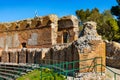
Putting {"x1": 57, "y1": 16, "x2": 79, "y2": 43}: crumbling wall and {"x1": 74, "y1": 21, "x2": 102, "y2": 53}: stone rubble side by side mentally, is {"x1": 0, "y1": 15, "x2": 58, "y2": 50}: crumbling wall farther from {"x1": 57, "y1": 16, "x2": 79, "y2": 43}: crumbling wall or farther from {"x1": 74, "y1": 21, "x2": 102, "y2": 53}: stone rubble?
{"x1": 74, "y1": 21, "x2": 102, "y2": 53}: stone rubble

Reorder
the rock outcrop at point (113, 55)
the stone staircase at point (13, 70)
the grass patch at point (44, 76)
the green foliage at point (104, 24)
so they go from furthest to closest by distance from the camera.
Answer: the green foliage at point (104, 24), the stone staircase at point (13, 70), the rock outcrop at point (113, 55), the grass patch at point (44, 76)

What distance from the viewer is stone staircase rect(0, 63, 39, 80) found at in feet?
64.8

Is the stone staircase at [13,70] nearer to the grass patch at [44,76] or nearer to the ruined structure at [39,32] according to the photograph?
the grass patch at [44,76]

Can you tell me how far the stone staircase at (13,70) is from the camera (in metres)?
19.7

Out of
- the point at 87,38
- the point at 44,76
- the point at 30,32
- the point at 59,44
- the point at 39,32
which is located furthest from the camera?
the point at 30,32

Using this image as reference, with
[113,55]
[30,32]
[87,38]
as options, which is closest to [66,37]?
[30,32]

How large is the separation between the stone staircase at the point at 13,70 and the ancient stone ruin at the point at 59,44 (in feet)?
3.84

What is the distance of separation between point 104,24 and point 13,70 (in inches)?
763

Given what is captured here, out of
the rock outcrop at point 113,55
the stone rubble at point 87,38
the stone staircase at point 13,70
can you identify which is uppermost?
the stone rubble at point 87,38

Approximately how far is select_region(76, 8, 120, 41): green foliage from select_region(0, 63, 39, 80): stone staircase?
13593mm

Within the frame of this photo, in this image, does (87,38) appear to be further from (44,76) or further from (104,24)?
(104,24)

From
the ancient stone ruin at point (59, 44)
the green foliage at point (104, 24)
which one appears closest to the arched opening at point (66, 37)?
the ancient stone ruin at point (59, 44)

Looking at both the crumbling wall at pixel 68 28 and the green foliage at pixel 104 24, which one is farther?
the green foliage at pixel 104 24

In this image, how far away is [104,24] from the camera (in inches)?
1519
